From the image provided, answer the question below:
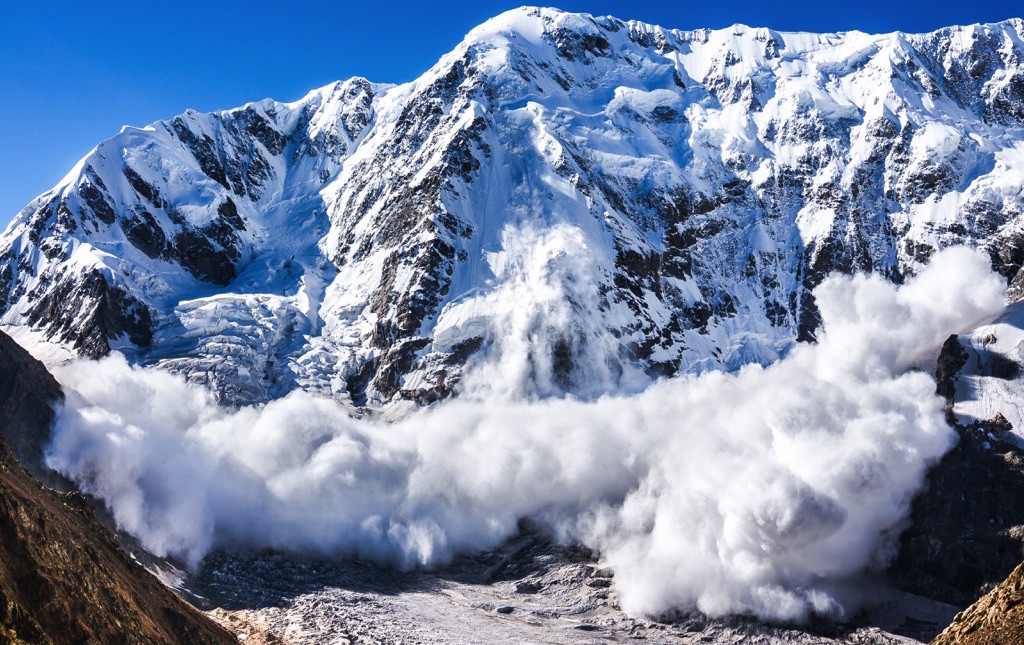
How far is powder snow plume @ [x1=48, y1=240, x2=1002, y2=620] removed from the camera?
136 metres

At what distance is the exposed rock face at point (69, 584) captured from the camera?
39.5 m

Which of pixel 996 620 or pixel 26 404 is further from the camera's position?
pixel 26 404

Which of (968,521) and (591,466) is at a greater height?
(591,466)

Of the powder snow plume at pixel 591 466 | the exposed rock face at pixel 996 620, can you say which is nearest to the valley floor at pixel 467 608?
the powder snow plume at pixel 591 466

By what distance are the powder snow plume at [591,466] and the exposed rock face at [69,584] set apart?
230 feet

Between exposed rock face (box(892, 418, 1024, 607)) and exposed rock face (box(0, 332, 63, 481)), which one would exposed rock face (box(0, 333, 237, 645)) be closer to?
exposed rock face (box(0, 332, 63, 481))

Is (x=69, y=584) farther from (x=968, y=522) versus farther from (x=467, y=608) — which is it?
(x=968, y=522)

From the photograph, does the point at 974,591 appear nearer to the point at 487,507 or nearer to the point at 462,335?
the point at 487,507

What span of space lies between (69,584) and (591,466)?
12842 centimetres

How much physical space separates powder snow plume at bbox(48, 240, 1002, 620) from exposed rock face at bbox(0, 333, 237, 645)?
70.2 metres

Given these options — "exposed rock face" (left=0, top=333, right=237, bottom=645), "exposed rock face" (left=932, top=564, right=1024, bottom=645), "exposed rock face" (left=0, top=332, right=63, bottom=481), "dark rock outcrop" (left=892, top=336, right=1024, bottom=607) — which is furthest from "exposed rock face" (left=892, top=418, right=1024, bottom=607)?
"exposed rock face" (left=0, top=332, right=63, bottom=481)

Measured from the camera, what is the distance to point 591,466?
167125 mm

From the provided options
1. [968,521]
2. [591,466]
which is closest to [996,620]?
[968,521]

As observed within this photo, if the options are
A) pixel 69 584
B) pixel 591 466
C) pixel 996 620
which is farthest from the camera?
pixel 591 466
